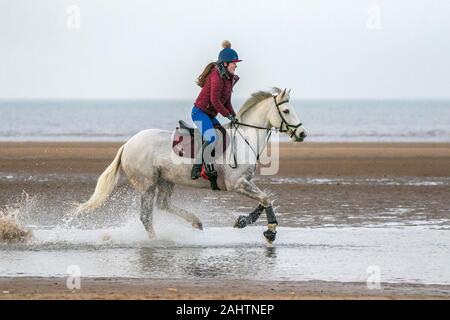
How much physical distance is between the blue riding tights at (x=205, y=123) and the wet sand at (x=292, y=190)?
3235 millimetres

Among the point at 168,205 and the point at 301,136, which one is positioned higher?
the point at 301,136

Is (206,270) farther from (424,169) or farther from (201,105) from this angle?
(424,169)

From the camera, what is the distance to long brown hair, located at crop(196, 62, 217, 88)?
13.2 meters

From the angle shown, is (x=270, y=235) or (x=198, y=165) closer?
(x=270, y=235)

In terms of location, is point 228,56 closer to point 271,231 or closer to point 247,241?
point 271,231

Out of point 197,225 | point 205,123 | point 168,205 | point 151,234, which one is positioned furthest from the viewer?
point 168,205

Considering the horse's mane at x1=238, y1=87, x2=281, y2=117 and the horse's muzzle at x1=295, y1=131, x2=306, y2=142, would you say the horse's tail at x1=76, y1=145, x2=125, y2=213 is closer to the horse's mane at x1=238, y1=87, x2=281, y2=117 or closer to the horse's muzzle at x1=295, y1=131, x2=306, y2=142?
the horse's mane at x1=238, y1=87, x2=281, y2=117

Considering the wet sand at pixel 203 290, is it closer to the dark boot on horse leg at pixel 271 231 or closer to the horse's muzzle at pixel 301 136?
the dark boot on horse leg at pixel 271 231

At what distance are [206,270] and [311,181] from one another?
13450mm

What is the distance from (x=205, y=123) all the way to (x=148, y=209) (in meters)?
1.64

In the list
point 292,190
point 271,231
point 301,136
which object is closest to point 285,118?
point 301,136

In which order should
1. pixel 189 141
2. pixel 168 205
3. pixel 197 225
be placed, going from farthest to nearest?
1. pixel 168 205
2. pixel 197 225
3. pixel 189 141

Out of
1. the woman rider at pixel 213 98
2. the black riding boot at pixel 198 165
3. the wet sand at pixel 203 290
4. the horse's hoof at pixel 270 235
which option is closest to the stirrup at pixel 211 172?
the woman rider at pixel 213 98

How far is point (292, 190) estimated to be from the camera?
21.9m
